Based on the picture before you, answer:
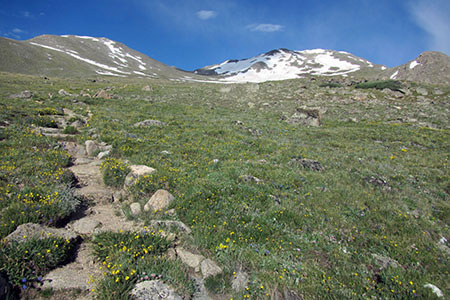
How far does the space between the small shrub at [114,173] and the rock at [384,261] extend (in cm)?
806

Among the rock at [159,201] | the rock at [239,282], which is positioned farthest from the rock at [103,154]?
the rock at [239,282]

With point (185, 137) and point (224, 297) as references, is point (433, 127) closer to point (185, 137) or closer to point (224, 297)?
point (185, 137)

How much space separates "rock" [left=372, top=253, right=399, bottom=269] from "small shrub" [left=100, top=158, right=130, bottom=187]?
806cm

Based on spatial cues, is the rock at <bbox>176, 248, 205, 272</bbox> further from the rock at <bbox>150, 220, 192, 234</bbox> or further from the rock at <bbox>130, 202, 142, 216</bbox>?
the rock at <bbox>130, 202, 142, 216</bbox>

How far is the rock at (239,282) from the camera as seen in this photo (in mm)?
4078

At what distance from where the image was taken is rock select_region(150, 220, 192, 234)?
5.38 metres

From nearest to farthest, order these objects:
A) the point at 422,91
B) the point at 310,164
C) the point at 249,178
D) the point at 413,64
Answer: the point at 249,178, the point at 310,164, the point at 422,91, the point at 413,64

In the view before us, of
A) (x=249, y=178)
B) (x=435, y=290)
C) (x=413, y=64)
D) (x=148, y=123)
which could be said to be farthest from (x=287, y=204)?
(x=413, y=64)

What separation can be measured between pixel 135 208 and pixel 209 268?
10.1ft

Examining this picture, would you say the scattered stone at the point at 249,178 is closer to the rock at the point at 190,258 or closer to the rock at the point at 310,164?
the rock at the point at 310,164

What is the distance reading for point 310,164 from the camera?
1090cm

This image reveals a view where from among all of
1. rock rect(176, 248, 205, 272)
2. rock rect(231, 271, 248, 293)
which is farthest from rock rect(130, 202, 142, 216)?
rock rect(231, 271, 248, 293)

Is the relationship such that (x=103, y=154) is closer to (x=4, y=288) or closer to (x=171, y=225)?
(x=171, y=225)

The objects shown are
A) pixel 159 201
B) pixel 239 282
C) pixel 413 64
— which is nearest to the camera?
pixel 239 282
